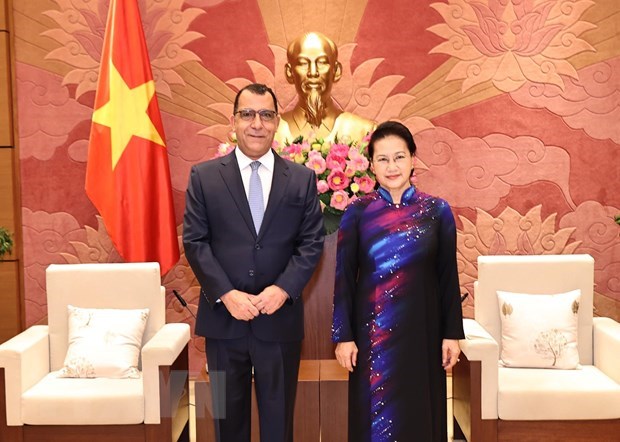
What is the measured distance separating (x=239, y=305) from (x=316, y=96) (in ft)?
7.20

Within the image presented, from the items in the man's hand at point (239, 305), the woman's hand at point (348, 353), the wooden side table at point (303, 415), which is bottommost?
the wooden side table at point (303, 415)

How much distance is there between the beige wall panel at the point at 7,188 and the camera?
4.22m

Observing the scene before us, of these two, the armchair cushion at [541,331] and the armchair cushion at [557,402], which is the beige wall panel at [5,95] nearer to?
the armchair cushion at [541,331]

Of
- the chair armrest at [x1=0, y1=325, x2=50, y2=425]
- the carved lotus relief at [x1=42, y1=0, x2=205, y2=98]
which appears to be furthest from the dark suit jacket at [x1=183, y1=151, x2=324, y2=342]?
the carved lotus relief at [x1=42, y1=0, x2=205, y2=98]

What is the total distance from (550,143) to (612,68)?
24.0 inches

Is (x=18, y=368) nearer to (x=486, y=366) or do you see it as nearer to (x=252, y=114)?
(x=252, y=114)

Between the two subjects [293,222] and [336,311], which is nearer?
[336,311]

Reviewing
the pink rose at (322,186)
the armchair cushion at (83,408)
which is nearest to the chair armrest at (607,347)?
the pink rose at (322,186)

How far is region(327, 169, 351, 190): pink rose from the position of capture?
292 centimetres

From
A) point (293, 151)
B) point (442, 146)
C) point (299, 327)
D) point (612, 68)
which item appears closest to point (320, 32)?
point (442, 146)

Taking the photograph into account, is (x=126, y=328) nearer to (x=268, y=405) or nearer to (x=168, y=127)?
(x=268, y=405)

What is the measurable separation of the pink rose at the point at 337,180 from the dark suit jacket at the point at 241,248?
603 mm

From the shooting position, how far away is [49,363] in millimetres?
3180

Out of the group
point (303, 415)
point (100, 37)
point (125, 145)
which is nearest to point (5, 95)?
point (100, 37)
